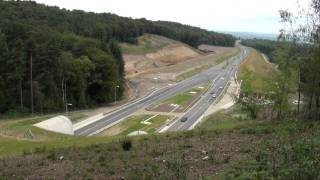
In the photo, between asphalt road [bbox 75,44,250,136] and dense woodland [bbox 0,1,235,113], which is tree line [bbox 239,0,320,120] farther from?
dense woodland [bbox 0,1,235,113]

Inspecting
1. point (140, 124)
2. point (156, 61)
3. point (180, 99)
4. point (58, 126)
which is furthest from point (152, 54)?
point (58, 126)

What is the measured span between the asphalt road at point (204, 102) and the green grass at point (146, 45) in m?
27.9

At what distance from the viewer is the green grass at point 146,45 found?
16338 cm

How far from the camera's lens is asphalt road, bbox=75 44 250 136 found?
7288 cm

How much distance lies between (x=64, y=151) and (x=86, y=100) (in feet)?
219

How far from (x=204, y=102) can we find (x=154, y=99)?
10.3 metres

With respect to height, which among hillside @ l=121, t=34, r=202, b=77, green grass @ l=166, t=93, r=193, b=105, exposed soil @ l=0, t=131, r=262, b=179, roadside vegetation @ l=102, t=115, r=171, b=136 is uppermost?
exposed soil @ l=0, t=131, r=262, b=179

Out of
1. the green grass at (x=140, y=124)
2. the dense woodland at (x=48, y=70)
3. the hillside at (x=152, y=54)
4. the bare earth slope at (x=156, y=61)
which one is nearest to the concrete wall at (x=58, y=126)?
the green grass at (x=140, y=124)

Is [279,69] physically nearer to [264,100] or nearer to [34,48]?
[264,100]

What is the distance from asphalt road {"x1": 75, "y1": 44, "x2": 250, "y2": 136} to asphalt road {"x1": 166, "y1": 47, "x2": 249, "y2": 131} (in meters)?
0.80

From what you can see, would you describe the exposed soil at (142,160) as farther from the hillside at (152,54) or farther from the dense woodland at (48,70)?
the hillside at (152,54)

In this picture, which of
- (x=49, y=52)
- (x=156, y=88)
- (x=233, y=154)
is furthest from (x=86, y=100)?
(x=233, y=154)

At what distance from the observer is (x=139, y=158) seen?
72.8 ft

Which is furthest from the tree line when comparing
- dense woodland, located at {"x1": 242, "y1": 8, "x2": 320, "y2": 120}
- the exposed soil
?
the exposed soil
